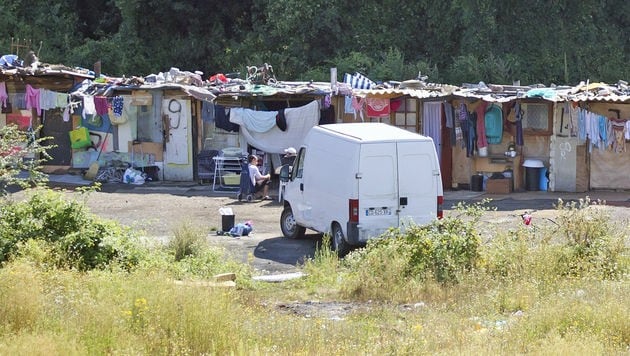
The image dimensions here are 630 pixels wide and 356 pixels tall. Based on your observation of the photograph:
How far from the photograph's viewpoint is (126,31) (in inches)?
1539

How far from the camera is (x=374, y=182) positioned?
54.9 feet

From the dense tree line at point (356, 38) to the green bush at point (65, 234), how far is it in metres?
19.2

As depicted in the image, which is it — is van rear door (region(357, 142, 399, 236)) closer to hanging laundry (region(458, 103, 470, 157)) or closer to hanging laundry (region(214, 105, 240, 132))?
hanging laundry (region(458, 103, 470, 157))

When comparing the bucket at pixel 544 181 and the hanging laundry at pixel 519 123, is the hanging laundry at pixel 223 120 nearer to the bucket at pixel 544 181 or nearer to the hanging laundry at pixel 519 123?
the hanging laundry at pixel 519 123

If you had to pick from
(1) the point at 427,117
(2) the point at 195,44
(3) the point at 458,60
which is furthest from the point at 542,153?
A: (2) the point at 195,44

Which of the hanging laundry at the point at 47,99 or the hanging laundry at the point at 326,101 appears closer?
the hanging laundry at the point at 326,101

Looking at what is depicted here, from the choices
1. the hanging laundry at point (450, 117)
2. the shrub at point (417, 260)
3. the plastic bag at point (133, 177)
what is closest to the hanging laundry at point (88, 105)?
the plastic bag at point (133, 177)

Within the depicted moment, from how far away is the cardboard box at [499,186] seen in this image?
25391 mm

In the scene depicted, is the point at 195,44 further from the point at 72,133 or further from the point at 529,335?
the point at 529,335

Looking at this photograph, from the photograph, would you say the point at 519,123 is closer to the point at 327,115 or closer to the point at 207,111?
the point at 327,115

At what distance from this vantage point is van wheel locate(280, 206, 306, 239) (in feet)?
63.4

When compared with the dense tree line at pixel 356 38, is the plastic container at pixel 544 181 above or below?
below

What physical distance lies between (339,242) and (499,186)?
29.8 feet

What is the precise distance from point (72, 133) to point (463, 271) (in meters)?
17.4
